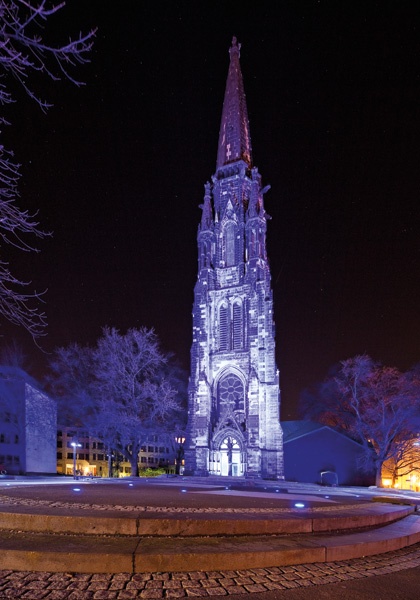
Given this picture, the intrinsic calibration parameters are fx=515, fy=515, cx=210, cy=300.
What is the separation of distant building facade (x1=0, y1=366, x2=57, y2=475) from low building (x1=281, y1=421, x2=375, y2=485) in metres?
23.6

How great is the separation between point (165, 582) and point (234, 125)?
68163 millimetres

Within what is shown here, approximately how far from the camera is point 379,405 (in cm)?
4394

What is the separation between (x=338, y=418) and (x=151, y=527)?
53967mm

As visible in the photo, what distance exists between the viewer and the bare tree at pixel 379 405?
4191 cm

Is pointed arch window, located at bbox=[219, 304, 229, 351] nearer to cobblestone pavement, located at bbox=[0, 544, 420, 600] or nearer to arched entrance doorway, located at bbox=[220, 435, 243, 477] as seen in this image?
arched entrance doorway, located at bbox=[220, 435, 243, 477]

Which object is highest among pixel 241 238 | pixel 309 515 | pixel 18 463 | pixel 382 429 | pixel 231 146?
pixel 231 146

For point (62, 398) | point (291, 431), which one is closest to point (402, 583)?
point (62, 398)

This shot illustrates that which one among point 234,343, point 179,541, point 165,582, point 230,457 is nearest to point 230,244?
point 234,343

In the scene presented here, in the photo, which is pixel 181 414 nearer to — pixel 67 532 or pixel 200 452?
pixel 200 452

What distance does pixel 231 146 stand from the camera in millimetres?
67062

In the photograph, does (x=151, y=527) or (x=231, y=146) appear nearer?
(x=151, y=527)

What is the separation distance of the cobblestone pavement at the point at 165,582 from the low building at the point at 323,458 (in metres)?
43.4

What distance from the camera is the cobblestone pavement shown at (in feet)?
Result: 16.6

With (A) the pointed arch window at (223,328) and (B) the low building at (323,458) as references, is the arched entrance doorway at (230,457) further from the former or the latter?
(A) the pointed arch window at (223,328)
